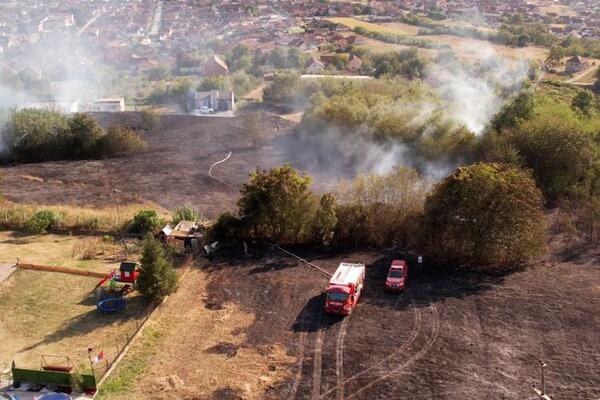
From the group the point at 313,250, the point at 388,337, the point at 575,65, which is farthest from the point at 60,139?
the point at 575,65

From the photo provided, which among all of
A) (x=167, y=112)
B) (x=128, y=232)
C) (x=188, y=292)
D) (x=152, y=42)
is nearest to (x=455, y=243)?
(x=188, y=292)

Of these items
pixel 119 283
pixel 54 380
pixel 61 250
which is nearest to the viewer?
pixel 54 380

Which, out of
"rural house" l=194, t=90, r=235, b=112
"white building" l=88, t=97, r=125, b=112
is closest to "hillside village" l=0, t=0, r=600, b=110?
"white building" l=88, t=97, r=125, b=112

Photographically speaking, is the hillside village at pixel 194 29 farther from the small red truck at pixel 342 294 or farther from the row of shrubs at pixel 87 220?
the small red truck at pixel 342 294

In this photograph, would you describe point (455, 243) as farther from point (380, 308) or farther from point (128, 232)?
point (128, 232)

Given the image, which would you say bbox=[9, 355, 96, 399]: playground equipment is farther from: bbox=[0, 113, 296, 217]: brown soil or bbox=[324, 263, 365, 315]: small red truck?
bbox=[0, 113, 296, 217]: brown soil

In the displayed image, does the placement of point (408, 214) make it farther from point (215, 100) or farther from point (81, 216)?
point (215, 100)
